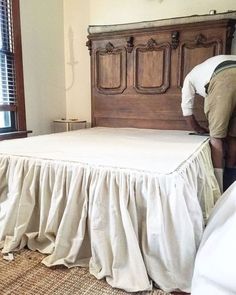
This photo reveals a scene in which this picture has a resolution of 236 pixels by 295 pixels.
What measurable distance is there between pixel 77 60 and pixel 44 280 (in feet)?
8.98

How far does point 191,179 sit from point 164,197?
25cm

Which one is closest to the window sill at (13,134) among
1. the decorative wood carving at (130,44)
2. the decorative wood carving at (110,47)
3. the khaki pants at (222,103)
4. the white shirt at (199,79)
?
the decorative wood carving at (110,47)

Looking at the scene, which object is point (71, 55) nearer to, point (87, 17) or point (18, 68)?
point (87, 17)

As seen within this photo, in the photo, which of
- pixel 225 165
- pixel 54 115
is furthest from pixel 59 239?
pixel 54 115

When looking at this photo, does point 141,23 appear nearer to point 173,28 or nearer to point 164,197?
point 173,28

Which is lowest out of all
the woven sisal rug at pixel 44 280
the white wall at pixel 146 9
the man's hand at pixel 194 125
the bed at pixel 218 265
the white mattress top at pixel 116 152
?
the woven sisal rug at pixel 44 280

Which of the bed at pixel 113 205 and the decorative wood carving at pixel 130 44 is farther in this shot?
the decorative wood carving at pixel 130 44

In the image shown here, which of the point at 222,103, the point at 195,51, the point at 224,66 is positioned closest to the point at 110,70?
the point at 195,51

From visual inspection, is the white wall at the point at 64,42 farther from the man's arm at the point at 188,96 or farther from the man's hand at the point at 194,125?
the man's hand at the point at 194,125

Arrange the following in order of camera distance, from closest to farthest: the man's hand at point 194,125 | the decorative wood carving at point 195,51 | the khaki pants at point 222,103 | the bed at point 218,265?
the bed at point 218,265 → the khaki pants at point 222,103 → the man's hand at point 194,125 → the decorative wood carving at point 195,51

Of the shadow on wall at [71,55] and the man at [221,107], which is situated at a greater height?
the shadow on wall at [71,55]

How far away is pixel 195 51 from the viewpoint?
8.93 ft

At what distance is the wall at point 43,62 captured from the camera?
9.66ft

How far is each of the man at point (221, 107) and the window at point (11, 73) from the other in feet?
5.73
